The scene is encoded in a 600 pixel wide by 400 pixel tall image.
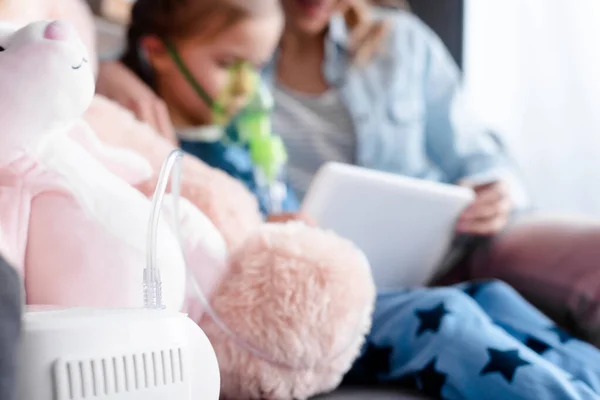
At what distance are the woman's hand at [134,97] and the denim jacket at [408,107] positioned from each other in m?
0.39

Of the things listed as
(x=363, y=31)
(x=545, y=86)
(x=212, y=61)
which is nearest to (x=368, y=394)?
(x=212, y=61)

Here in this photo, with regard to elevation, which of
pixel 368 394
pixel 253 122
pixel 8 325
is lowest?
pixel 368 394

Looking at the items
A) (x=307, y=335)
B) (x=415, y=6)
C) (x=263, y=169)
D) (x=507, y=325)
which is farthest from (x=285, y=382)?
(x=415, y=6)

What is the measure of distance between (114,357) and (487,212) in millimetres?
713

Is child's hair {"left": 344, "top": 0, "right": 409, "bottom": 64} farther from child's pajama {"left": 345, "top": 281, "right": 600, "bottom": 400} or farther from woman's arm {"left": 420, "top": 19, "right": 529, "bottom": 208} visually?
child's pajama {"left": 345, "top": 281, "right": 600, "bottom": 400}

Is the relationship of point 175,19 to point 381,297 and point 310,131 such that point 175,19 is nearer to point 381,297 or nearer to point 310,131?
point 310,131

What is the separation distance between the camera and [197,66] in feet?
3.01

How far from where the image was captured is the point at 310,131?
119 centimetres

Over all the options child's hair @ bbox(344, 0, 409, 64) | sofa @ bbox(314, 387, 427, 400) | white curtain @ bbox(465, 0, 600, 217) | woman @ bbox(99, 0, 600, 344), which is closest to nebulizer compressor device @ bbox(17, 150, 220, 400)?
sofa @ bbox(314, 387, 427, 400)

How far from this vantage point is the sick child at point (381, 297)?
0.54m

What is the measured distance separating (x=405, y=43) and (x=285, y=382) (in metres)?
0.93

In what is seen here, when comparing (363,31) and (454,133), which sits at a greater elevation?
(363,31)

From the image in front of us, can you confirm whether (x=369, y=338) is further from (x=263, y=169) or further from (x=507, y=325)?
(x=263, y=169)

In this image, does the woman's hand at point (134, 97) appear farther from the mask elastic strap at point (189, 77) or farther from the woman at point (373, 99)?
the woman at point (373, 99)
